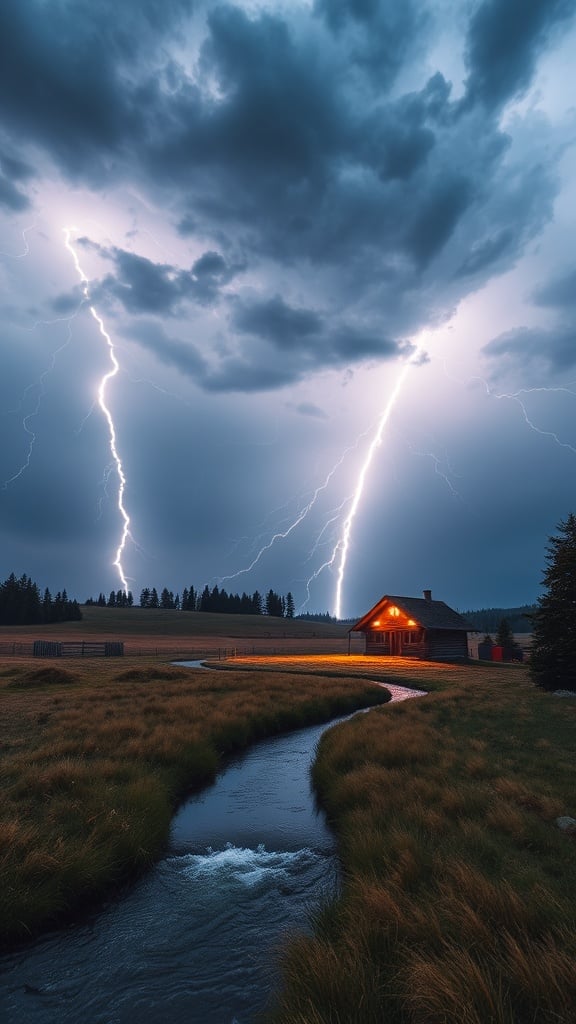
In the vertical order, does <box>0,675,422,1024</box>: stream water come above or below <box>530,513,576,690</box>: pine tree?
below

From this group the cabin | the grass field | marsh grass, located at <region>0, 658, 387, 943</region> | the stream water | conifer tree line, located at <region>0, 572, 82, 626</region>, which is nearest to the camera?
the stream water

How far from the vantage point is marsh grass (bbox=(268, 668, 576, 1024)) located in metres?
3.72

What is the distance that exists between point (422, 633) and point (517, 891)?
168 feet

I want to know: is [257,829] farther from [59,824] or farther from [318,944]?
[318,944]

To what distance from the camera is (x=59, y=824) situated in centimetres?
775

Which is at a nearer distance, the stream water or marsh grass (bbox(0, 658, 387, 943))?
the stream water

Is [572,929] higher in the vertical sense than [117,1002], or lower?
→ higher

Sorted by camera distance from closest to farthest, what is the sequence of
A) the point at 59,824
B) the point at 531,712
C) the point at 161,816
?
the point at 59,824 → the point at 161,816 → the point at 531,712

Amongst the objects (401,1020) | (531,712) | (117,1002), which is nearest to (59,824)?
(117,1002)

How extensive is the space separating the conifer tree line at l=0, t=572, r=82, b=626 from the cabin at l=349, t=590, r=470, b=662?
8461 centimetres

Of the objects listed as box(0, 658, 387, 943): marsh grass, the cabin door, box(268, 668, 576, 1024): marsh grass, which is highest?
the cabin door

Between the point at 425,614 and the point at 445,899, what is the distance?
5376cm

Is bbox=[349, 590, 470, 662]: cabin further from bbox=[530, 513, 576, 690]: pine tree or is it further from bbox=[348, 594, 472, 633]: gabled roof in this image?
bbox=[530, 513, 576, 690]: pine tree

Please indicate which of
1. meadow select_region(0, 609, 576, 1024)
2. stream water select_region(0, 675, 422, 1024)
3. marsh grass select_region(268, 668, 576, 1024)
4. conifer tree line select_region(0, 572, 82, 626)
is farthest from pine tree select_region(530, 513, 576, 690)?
conifer tree line select_region(0, 572, 82, 626)
